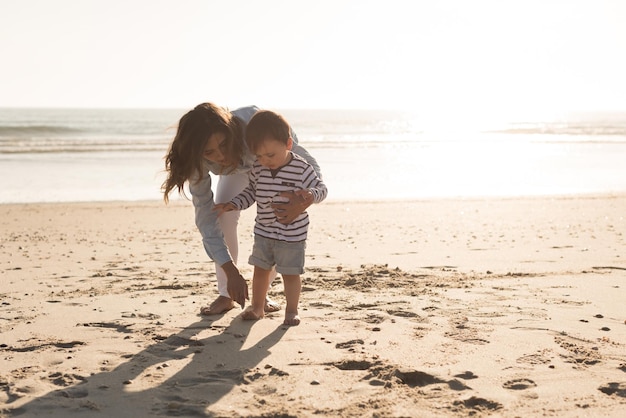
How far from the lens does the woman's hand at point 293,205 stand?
4.11 m

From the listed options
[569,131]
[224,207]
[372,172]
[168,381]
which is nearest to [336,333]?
[224,207]

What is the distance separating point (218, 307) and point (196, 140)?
1142mm

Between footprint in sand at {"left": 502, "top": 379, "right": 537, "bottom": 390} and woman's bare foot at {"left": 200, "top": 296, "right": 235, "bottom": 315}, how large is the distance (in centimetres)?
198

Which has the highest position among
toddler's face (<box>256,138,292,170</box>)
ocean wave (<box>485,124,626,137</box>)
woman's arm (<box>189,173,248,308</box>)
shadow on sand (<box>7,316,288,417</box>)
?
ocean wave (<box>485,124,626,137</box>)

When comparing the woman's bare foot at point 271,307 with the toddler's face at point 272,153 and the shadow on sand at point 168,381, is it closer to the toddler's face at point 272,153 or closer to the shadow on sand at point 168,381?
the shadow on sand at point 168,381

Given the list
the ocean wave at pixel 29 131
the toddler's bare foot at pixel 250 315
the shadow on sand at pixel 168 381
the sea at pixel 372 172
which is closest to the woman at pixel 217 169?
the toddler's bare foot at pixel 250 315

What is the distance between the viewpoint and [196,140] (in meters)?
4.09

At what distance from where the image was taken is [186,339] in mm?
4051

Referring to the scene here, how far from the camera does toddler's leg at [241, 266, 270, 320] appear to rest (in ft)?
14.8

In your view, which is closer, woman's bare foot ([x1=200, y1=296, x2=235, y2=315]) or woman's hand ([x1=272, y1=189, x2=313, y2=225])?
woman's hand ([x1=272, y1=189, x2=313, y2=225])

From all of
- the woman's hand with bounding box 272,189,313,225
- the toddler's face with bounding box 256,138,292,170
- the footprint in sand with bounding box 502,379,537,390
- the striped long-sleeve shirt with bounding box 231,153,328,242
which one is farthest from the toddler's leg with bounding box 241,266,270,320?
the footprint in sand with bounding box 502,379,537,390

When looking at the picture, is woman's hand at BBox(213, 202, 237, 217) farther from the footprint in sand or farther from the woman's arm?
the footprint in sand

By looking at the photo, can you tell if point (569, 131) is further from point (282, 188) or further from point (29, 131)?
point (282, 188)

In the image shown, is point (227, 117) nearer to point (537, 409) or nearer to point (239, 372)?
point (239, 372)
